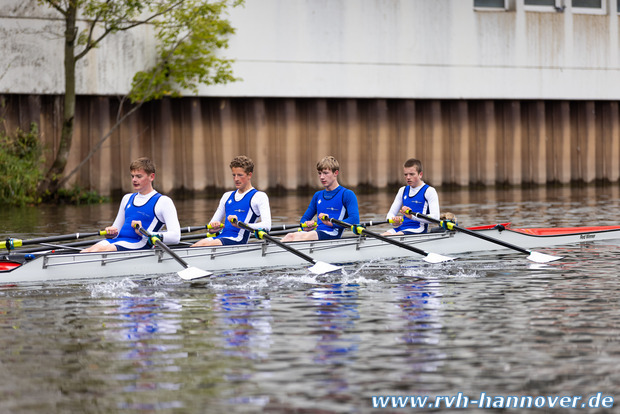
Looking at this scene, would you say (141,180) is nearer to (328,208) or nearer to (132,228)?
(132,228)

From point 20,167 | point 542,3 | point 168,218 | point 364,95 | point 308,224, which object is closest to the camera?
point 168,218

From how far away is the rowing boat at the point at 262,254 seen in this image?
1239 cm

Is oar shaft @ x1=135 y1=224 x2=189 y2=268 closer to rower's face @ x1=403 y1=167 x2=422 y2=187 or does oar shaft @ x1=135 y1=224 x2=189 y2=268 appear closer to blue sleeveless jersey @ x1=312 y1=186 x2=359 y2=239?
blue sleeveless jersey @ x1=312 y1=186 x2=359 y2=239

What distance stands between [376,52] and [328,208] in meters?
16.4

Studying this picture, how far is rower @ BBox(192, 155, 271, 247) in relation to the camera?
45.4ft

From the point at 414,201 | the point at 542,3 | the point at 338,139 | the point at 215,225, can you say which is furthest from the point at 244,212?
the point at 542,3

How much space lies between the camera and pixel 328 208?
1518 cm

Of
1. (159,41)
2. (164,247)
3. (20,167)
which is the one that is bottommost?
(164,247)

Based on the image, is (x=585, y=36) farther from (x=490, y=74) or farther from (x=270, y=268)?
(x=270, y=268)

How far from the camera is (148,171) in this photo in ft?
42.3

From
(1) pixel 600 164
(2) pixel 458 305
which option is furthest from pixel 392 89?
(2) pixel 458 305

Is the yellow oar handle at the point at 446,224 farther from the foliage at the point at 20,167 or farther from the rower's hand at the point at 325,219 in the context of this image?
the foliage at the point at 20,167

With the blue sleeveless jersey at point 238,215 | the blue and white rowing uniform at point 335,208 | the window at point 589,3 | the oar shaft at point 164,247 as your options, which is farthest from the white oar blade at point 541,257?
the window at point 589,3

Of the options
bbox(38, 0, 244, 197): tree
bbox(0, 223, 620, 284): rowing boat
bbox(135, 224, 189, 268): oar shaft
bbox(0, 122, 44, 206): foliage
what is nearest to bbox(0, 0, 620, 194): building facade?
bbox(38, 0, 244, 197): tree
